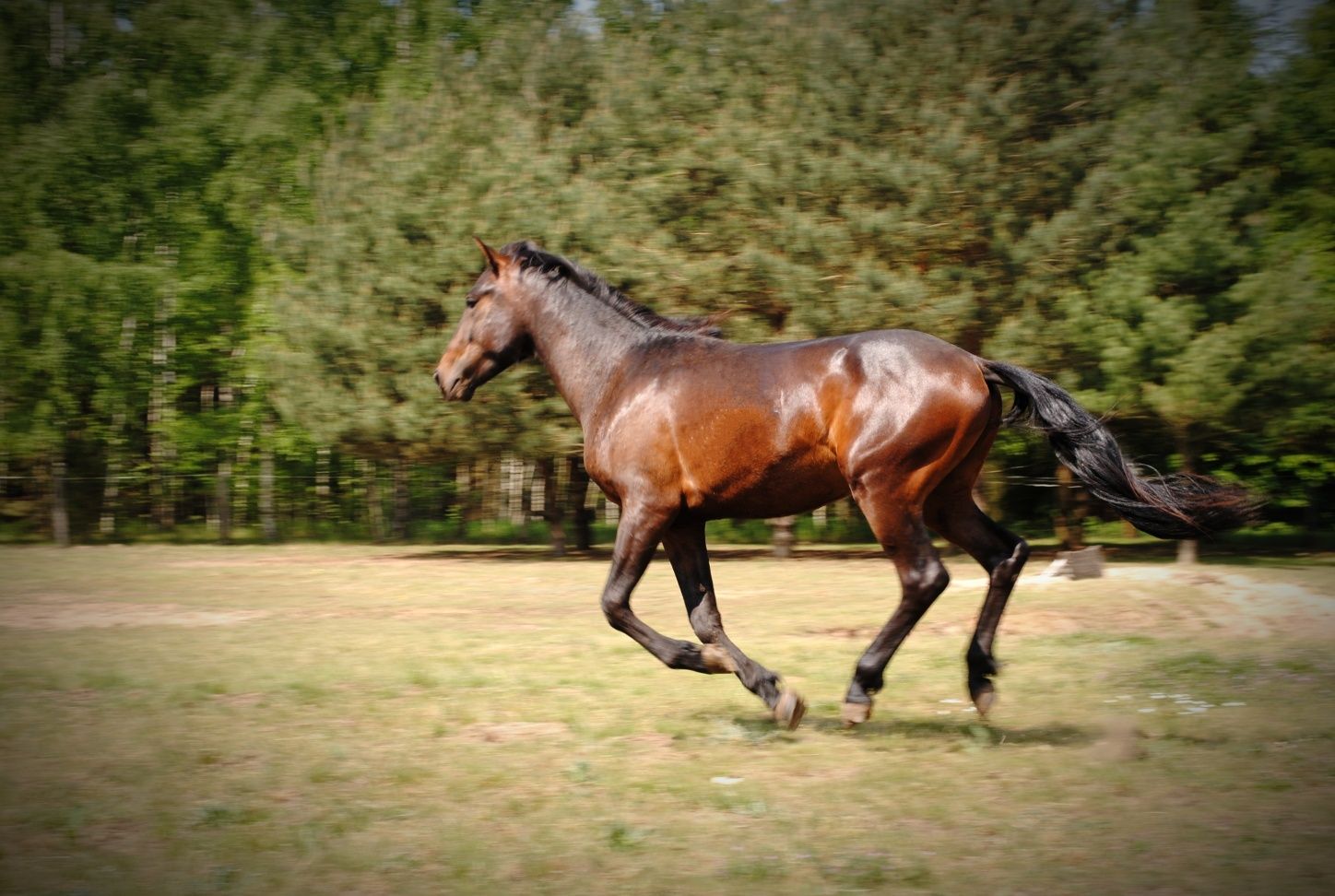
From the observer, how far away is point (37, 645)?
1102 centimetres

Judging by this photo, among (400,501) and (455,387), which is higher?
(455,387)

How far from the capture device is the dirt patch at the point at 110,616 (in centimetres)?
1286

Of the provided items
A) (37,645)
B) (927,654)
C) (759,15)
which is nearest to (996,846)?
(927,654)

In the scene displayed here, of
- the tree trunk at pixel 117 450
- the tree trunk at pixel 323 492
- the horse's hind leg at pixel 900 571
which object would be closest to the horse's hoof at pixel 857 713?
the horse's hind leg at pixel 900 571

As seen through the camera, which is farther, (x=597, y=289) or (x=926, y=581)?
(x=597, y=289)

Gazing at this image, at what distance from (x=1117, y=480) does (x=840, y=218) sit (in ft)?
52.5

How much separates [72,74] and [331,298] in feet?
49.3

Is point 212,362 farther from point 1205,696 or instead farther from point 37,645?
point 1205,696

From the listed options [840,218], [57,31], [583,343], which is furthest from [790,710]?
[57,31]

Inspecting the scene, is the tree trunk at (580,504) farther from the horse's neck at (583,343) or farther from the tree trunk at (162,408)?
the horse's neck at (583,343)

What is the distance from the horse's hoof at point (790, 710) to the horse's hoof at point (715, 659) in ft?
1.20

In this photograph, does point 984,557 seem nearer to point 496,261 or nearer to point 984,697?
point 984,697

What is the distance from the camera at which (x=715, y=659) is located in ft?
22.7

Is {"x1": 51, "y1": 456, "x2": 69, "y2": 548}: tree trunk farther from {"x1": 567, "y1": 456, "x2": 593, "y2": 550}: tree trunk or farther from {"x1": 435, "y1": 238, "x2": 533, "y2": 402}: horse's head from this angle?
{"x1": 435, "y1": 238, "x2": 533, "y2": 402}: horse's head
